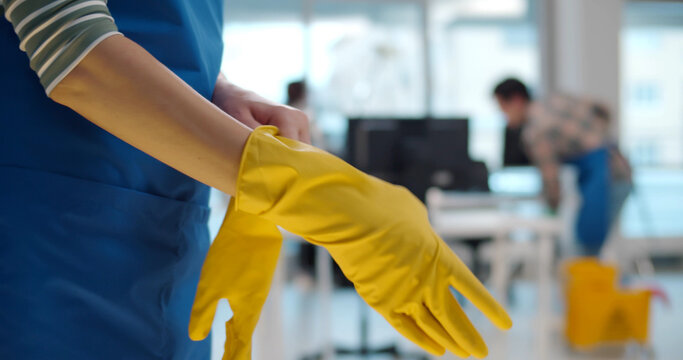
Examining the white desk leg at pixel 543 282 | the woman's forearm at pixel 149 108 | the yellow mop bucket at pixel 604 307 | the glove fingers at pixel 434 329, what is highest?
the woman's forearm at pixel 149 108

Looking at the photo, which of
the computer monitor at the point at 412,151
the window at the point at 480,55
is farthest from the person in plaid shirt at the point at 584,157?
the window at the point at 480,55

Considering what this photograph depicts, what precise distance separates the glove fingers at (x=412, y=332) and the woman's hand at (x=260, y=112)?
0.69 ft

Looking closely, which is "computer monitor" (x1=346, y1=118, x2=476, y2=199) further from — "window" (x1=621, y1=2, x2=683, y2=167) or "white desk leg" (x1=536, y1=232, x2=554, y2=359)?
"window" (x1=621, y1=2, x2=683, y2=167)

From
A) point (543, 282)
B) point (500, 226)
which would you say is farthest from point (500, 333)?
point (500, 226)

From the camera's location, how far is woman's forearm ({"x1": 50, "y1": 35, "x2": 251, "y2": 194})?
0.36 meters

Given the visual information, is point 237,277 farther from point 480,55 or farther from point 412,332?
point 480,55

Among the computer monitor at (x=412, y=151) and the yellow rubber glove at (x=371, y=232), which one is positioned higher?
the yellow rubber glove at (x=371, y=232)

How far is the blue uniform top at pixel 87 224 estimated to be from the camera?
44cm

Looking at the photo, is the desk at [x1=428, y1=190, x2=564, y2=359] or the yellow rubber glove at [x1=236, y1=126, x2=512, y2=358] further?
the desk at [x1=428, y1=190, x2=564, y2=359]

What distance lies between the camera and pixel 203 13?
57 centimetres

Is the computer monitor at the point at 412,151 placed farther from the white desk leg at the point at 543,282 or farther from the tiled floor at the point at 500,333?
the tiled floor at the point at 500,333

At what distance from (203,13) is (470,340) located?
1.29 ft

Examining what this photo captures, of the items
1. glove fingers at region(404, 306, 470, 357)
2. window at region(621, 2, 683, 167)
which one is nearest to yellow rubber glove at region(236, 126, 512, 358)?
glove fingers at region(404, 306, 470, 357)

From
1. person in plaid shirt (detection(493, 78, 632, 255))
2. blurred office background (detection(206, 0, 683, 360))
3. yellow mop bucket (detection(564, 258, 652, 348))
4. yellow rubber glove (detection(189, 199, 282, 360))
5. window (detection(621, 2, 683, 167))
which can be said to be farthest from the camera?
window (detection(621, 2, 683, 167))
